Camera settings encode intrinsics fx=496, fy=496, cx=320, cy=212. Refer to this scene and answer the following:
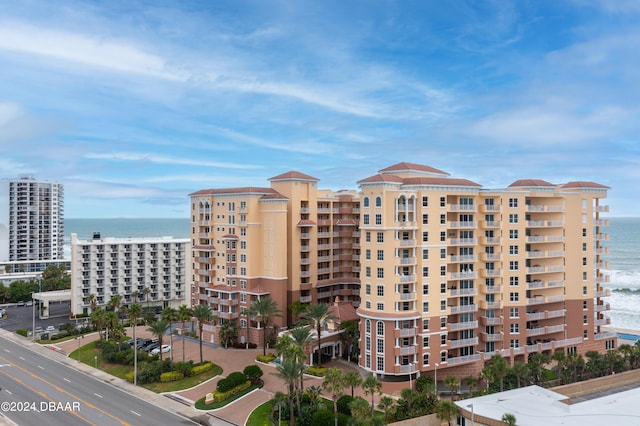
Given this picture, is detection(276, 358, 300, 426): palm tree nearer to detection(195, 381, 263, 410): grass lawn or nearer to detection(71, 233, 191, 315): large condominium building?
detection(195, 381, 263, 410): grass lawn

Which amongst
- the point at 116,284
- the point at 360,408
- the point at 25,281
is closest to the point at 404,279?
the point at 360,408

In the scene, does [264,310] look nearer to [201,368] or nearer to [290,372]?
[201,368]

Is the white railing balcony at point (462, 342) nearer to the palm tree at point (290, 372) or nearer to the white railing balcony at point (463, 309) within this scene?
the white railing balcony at point (463, 309)

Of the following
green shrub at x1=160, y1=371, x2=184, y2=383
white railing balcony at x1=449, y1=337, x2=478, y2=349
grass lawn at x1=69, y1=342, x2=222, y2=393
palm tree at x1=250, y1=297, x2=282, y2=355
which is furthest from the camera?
palm tree at x1=250, y1=297, x2=282, y2=355

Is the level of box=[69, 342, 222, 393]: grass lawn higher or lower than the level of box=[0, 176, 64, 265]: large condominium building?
lower

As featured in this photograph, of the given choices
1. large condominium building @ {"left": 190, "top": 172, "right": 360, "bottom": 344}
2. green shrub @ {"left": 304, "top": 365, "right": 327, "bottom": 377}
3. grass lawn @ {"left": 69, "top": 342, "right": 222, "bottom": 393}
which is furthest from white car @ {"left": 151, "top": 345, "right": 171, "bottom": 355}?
green shrub @ {"left": 304, "top": 365, "right": 327, "bottom": 377}

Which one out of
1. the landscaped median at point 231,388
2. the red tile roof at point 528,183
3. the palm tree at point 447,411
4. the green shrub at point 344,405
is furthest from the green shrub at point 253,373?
the red tile roof at point 528,183
